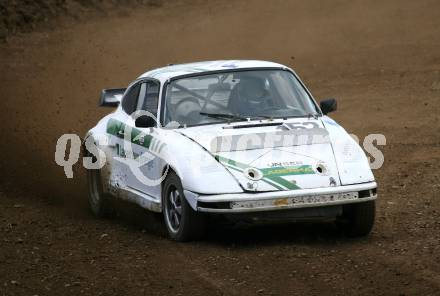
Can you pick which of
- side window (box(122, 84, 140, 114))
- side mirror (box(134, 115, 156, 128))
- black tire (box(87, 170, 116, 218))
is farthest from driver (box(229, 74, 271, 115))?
black tire (box(87, 170, 116, 218))

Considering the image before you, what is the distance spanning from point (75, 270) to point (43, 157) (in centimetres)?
781

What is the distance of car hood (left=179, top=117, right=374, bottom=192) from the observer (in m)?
8.95

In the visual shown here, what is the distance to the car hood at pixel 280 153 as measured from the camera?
895 cm

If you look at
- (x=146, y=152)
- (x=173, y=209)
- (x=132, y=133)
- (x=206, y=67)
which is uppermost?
(x=206, y=67)

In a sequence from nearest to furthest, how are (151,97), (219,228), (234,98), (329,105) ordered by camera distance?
(219,228)
(234,98)
(329,105)
(151,97)

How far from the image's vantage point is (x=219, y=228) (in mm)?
9992

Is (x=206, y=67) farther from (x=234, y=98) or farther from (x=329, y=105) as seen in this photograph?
(x=329, y=105)

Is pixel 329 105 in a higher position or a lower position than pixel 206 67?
lower

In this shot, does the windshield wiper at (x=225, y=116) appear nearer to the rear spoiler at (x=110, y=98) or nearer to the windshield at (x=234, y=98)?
the windshield at (x=234, y=98)

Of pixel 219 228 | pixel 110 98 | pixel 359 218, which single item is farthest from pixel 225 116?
Answer: pixel 110 98

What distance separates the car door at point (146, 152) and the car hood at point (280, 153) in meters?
0.40

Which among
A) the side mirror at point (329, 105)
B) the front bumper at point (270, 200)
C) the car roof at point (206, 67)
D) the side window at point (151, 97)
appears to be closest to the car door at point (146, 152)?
the side window at point (151, 97)

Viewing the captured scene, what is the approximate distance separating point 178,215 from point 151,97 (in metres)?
1.94

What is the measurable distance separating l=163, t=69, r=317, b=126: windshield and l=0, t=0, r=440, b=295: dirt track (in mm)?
1113
